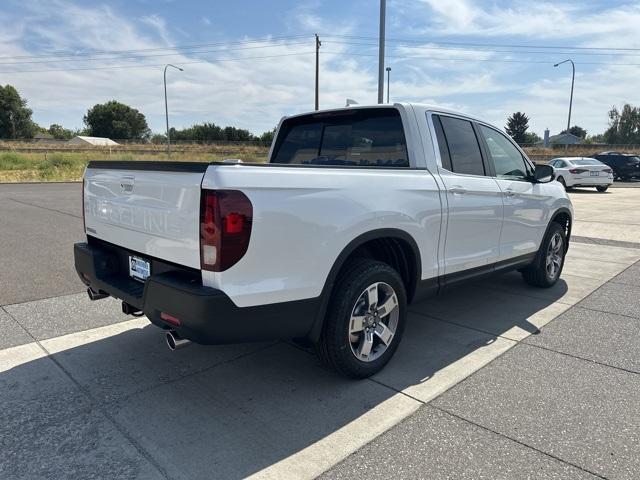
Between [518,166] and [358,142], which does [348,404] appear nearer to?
[358,142]

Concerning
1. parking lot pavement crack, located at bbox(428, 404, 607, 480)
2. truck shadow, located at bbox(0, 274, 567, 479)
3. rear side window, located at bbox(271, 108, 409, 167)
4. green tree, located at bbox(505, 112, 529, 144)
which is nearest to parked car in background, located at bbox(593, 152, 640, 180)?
truck shadow, located at bbox(0, 274, 567, 479)

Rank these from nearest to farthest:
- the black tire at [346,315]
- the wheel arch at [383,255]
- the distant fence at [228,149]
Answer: the wheel arch at [383,255]
the black tire at [346,315]
the distant fence at [228,149]

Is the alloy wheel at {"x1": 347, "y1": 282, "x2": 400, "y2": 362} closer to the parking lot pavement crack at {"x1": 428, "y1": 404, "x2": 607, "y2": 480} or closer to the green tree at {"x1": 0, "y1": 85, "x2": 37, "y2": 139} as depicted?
the parking lot pavement crack at {"x1": 428, "y1": 404, "x2": 607, "y2": 480}

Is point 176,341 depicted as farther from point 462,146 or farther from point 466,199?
point 462,146

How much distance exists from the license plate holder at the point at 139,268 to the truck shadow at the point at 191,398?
0.73 metres

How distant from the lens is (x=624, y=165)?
93.1 feet

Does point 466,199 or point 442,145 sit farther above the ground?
point 442,145

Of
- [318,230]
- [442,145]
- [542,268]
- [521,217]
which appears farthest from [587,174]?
[318,230]

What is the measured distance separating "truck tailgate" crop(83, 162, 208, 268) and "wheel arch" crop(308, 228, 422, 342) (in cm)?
81

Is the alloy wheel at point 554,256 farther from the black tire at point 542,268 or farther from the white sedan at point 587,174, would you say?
the white sedan at point 587,174

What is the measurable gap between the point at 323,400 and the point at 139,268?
4.73ft

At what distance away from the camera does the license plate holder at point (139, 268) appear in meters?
3.00

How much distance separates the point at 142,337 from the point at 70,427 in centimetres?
137

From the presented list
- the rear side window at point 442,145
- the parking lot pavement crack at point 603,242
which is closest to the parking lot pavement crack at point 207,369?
the rear side window at point 442,145
